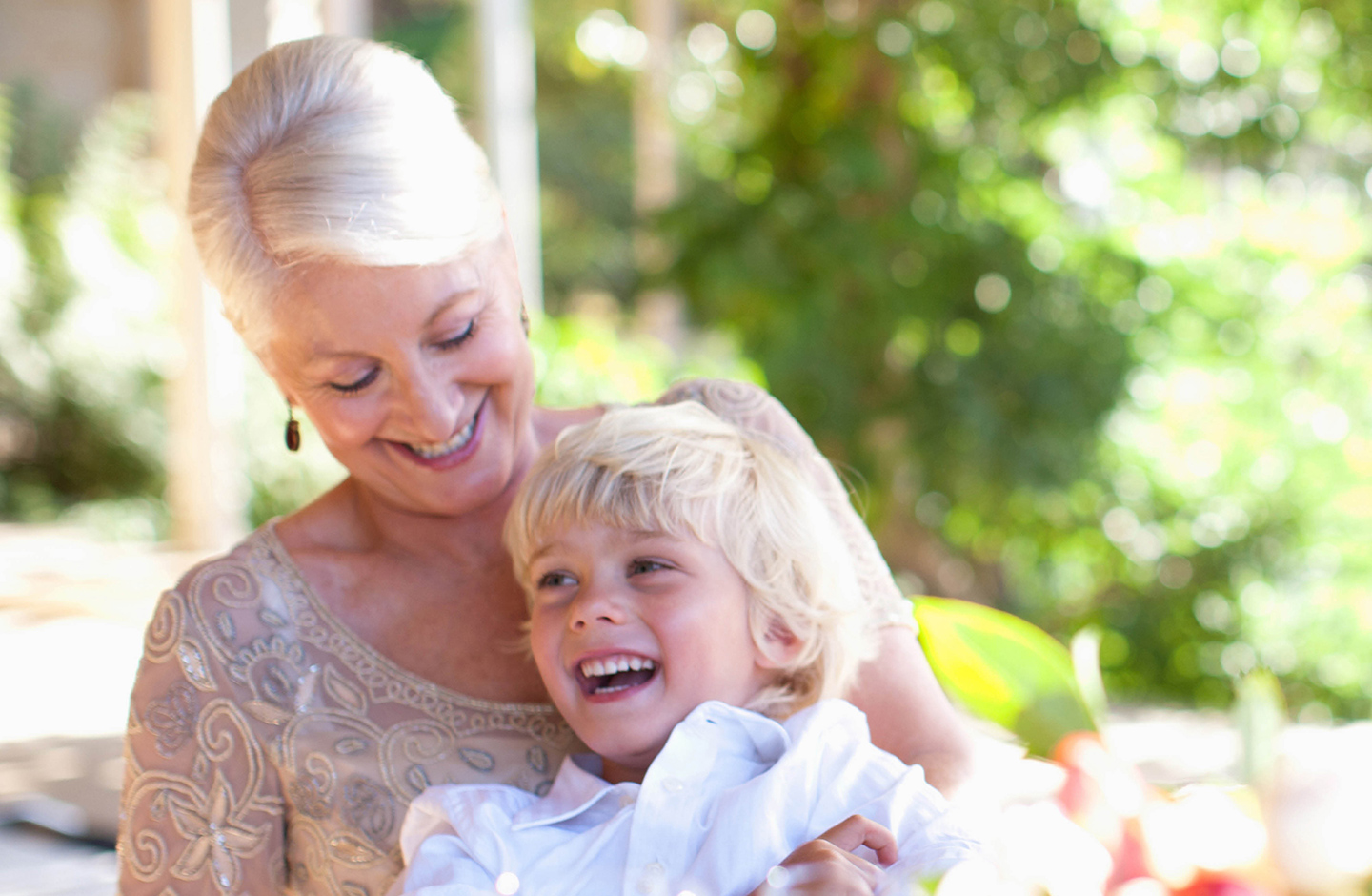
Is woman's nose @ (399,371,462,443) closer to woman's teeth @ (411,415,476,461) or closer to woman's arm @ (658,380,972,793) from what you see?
woman's teeth @ (411,415,476,461)

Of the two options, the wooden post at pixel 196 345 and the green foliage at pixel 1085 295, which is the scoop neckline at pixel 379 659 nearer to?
the green foliage at pixel 1085 295

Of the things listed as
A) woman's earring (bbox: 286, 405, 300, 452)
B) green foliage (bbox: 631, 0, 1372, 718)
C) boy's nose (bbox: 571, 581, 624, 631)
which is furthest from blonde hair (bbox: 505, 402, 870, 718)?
green foliage (bbox: 631, 0, 1372, 718)

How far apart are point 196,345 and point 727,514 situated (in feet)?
20.8

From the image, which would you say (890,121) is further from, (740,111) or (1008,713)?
(1008,713)

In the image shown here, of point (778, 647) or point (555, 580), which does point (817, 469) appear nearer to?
point (778, 647)

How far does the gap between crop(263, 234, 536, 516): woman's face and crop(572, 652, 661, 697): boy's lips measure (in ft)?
1.01

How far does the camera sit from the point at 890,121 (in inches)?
177

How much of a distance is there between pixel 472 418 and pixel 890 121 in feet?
10.7

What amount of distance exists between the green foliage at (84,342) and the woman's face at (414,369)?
322 inches

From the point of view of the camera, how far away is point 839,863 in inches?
41.3

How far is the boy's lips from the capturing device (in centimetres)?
141

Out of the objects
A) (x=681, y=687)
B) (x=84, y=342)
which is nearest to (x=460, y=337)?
(x=681, y=687)

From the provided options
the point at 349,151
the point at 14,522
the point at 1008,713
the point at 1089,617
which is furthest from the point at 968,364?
the point at 14,522

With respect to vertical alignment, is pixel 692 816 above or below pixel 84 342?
above
